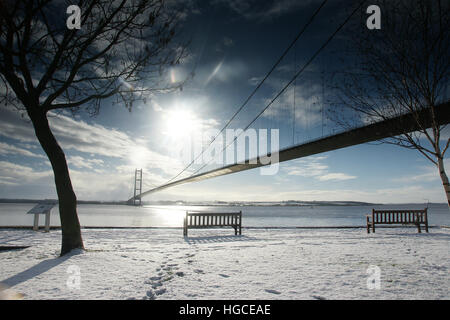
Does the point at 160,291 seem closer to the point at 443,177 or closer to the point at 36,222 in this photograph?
the point at 443,177

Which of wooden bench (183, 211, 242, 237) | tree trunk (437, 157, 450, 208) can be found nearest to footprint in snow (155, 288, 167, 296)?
tree trunk (437, 157, 450, 208)

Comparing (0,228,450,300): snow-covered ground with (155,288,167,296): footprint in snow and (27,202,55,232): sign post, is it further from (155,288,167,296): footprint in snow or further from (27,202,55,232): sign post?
(27,202,55,232): sign post

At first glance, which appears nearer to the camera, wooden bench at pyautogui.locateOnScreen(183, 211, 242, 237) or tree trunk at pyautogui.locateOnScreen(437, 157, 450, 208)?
tree trunk at pyautogui.locateOnScreen(437, 157, 450, 208)

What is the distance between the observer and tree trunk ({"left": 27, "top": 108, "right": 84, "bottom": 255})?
4.80m

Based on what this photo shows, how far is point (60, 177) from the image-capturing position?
4879 millimetres

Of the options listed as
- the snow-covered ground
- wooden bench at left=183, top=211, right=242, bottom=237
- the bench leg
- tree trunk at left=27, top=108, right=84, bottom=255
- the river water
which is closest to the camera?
the snow-covered ground

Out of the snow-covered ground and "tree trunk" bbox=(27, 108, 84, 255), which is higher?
"tree trunk" bbox=(27, 108, 84, 255)

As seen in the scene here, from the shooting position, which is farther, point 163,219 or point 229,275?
point 163,219

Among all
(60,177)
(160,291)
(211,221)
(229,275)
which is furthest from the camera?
(211,221)

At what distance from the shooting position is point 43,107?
4926 mm

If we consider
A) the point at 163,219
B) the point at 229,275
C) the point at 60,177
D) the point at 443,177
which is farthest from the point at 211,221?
the point at 163,219

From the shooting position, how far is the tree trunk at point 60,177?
4805mm

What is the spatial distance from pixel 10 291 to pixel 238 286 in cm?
245
